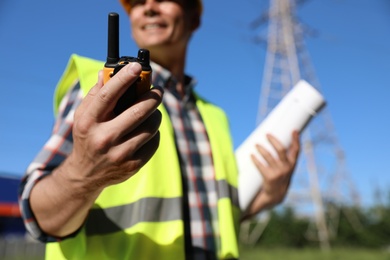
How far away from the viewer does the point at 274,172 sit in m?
1.36

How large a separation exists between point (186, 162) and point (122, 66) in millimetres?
571

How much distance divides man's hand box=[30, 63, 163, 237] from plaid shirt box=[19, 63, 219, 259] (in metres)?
0.18

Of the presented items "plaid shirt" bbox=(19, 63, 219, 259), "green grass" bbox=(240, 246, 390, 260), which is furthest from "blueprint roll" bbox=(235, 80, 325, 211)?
"green grass" bbox=(240, 246, 390, 260)

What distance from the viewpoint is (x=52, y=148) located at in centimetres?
89

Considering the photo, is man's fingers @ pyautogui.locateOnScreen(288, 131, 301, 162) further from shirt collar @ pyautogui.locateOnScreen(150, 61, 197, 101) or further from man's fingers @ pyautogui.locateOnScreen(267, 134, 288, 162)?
shirt collar @ pyautogui.locateOnScreen(150, 61, 197, 101)

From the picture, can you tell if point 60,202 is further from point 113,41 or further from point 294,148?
point 294,148

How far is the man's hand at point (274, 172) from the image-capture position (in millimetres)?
1360

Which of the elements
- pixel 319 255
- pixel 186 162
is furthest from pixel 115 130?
pixel 319 255

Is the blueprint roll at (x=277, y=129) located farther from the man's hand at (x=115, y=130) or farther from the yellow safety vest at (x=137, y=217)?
the man's hand at (x=115, y=130)

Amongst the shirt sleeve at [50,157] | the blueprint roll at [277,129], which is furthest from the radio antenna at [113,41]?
the blueprint roll at [277,129]

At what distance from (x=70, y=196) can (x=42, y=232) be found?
0.14 meters

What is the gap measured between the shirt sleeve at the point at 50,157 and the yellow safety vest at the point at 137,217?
0.06 m

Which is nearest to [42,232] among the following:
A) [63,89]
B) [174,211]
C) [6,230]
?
[174,211]

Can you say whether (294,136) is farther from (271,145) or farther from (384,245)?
(384,245)
